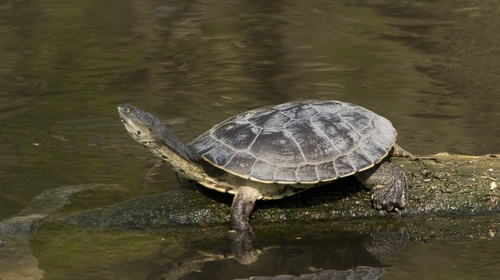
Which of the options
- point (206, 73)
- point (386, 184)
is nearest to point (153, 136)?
point (386, 184)

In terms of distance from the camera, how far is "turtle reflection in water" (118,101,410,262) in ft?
17.4

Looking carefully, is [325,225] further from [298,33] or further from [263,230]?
[298,33]

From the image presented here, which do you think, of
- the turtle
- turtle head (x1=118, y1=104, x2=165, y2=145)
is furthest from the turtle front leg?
turtle head (x1=118, y1=104, x2=165, y2=145)

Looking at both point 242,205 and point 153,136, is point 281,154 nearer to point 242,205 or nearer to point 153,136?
point 242,205

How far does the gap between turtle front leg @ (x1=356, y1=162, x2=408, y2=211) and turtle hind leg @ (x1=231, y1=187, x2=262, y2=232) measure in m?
0.89

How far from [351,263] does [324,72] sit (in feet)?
20.8

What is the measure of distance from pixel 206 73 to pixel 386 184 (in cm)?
631

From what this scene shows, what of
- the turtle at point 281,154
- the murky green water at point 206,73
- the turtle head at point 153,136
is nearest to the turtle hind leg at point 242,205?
the turtle at point 281,154

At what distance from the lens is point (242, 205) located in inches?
214

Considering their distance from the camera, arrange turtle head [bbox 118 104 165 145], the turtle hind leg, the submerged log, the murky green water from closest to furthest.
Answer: turtle head [bbox 118 104 165 145], the turtle hind leg, the submerged log, the murky green water

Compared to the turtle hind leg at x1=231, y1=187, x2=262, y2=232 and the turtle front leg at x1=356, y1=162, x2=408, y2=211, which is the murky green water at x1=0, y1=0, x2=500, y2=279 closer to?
the turtle front leg at x1=356, y1=162, x2=408, y2=211

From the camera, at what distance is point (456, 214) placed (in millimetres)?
5684

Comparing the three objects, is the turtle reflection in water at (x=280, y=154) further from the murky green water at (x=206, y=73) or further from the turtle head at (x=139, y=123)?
the murky green water at (x=206, y=73)

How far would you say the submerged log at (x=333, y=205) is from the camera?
5.61 meters
